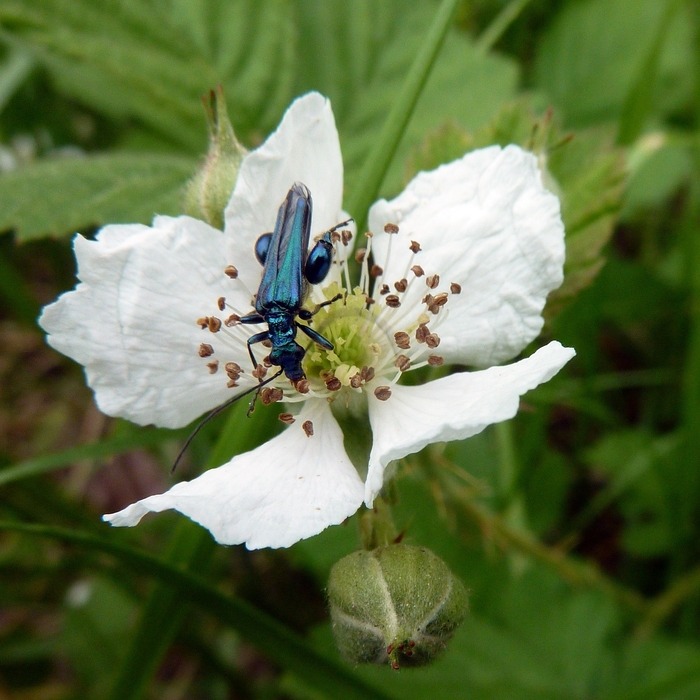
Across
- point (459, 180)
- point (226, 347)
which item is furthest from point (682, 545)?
point (226, 347)

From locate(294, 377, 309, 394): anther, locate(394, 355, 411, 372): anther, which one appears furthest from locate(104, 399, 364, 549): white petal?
locate(394, 355, 411, 372): anther

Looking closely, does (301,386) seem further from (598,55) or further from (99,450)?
(598,55)

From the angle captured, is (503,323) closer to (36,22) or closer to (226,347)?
(226,347)

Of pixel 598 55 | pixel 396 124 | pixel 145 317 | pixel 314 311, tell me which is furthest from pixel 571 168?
pixel 598 55

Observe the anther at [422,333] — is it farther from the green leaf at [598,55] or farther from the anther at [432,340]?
the green leaf at [598,55]

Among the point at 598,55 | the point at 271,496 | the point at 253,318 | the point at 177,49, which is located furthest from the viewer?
the point at 598,55

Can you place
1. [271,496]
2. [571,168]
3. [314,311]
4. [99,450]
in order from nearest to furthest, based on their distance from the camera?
[271,496] < [314,311] < [99,450] < [571,168]

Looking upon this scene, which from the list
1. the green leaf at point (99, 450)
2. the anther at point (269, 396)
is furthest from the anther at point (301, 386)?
the green leaf at point (99, 450)
